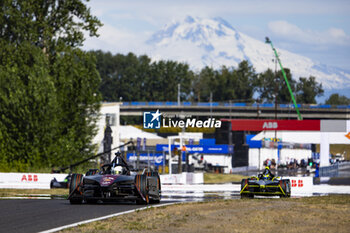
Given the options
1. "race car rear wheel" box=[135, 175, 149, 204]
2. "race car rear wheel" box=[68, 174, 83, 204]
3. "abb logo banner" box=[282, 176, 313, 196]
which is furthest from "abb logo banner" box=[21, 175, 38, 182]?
"race car rear wheel" box=[135, 175, 149, 204]

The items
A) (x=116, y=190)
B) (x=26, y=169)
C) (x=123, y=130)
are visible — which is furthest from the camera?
(x=123, y=130)

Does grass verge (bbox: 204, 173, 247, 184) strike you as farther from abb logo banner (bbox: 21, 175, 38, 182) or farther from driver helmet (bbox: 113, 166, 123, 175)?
driver helmet (bbox: 113, 166, 123, 175)

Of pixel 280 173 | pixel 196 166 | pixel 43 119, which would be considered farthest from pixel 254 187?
pixel 196 166

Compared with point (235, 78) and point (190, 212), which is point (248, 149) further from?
point (235, 78)

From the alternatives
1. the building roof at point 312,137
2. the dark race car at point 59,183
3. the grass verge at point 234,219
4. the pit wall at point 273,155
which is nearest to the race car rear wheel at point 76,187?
the grass verge at point 234,219

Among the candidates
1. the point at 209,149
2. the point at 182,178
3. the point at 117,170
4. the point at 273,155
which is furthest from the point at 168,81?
the point at 117,170

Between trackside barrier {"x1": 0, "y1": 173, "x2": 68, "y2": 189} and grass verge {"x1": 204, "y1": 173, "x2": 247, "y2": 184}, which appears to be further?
grass verge {"x1": 204, "y1": 173, "x2": 247, "y2": 184}

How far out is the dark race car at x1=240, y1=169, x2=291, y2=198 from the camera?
23.0 meters

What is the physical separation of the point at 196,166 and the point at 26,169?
2199 centimetres

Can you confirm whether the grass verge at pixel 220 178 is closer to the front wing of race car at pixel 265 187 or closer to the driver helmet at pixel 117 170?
the front wing of race car at pixel 265 187

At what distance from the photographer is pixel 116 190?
17688 mm

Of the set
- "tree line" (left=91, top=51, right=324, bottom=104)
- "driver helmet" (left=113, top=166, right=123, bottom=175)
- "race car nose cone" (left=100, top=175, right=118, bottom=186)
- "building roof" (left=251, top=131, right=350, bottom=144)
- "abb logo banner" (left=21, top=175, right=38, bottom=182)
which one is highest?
"tree line" (left=91, top=51, right=324, bottom=104)

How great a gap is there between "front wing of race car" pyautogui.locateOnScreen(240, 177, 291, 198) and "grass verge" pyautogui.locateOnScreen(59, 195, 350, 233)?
6021 mm

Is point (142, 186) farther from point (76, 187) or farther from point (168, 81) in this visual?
point (168, 81)
